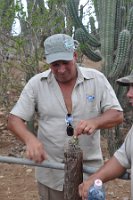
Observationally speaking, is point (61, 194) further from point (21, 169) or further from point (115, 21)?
point (115, 21)

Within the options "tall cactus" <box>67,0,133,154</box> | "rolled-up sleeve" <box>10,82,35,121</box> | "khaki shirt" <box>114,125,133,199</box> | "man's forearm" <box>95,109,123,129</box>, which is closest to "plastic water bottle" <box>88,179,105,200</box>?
"khaki shirt" <box>114,125,133,199</box>

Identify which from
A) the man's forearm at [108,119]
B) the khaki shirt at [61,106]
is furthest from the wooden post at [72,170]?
the khaki shirt at [61,106]

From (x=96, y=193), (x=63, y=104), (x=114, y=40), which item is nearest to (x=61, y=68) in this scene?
(x=63, y=104)

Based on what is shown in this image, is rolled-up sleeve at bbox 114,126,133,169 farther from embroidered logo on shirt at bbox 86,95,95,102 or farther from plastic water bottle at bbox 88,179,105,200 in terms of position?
embroidered logo on shirt at bbox 86,95,95,102

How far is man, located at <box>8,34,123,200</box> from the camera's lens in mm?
3035

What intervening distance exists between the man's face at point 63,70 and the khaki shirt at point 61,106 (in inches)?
2.9

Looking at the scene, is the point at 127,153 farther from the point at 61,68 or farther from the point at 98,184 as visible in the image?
the point at 61,68

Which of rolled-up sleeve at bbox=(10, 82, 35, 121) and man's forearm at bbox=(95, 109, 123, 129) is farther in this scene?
rolled-up sleeve at bbox=(10, 82, 35, 121)

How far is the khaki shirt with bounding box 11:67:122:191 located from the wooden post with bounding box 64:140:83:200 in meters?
0.49

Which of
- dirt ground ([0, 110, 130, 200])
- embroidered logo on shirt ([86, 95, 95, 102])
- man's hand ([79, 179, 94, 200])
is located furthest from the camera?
dirt ground ([0, 110, 130, 200])

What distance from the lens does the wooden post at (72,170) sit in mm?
2592

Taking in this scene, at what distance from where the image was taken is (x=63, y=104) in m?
3.11

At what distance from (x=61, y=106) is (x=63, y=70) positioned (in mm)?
275

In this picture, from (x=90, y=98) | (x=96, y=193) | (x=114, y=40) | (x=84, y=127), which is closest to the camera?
(x=96, y=193)
